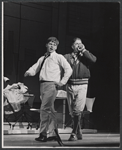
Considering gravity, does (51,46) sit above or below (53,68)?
above

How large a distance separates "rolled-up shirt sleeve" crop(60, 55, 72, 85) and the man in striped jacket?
5 centimetres

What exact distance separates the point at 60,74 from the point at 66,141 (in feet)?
3.28

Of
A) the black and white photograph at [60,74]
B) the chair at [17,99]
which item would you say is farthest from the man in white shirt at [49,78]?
the chair at [17,99]

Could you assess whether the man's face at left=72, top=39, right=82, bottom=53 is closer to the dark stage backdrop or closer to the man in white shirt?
the dark stage backdrop

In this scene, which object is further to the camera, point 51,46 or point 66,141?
point 51,46

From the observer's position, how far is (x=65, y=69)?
470 centimetres

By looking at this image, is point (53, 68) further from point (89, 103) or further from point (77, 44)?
point (89, 103)

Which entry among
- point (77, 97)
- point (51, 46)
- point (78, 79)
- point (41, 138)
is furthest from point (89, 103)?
point (51, 46)

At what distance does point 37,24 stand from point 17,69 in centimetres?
Answer: 76

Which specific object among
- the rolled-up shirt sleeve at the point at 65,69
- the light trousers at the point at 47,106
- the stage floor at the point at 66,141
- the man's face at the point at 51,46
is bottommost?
the stage floor at the point at 66,141

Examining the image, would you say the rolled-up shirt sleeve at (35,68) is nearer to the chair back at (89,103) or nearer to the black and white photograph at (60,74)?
the black and white photograph at (60,74)

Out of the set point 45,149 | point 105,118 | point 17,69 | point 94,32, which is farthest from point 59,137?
point 94,32

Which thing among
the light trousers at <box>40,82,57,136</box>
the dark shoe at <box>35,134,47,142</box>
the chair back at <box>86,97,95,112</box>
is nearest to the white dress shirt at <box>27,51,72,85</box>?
the light trousers at <box>40,82,57,136</box>

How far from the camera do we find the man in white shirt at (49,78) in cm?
464
